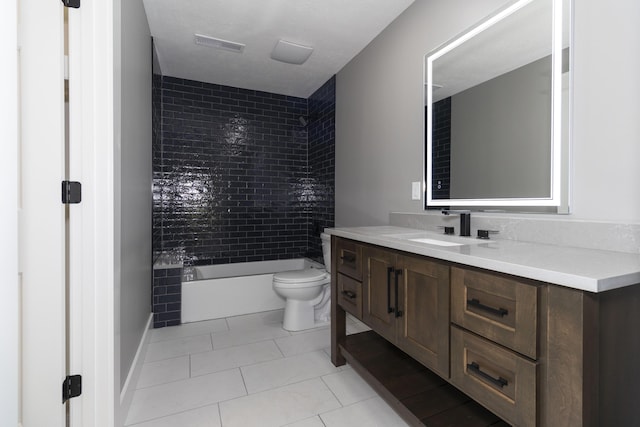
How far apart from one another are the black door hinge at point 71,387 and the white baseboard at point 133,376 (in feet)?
0.82

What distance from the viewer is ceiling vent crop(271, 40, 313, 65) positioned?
273cm

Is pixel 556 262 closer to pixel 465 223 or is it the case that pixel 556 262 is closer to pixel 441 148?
pixel 465 223

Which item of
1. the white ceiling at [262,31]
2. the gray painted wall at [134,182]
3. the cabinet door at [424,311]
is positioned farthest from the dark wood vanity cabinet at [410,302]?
the white ceiling at [262,31]

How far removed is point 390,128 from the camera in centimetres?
243

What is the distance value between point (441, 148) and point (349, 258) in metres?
0.92

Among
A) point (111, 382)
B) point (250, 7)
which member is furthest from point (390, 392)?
point (250, 7)

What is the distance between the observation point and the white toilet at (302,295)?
2.62 m

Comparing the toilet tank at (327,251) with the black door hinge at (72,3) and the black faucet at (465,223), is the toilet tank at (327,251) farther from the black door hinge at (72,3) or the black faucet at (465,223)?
the black door hinge at (72,3)

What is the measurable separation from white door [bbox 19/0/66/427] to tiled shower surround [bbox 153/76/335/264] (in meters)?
1.91

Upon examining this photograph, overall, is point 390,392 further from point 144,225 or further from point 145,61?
point 145,61

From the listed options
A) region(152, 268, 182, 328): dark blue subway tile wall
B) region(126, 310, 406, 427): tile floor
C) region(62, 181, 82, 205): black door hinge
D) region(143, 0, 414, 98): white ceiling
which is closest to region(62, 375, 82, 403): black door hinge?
region(126, 310, 406, 427): tile floor

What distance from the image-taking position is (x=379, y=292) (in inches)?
63.1

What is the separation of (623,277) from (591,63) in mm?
942

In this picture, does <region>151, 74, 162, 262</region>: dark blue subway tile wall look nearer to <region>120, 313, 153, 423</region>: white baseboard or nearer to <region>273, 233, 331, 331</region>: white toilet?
<region>120, 313, 153, 423</region>: white baseboard
